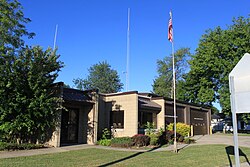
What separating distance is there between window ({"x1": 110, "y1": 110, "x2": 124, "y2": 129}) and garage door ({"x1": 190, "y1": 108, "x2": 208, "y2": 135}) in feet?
35.6

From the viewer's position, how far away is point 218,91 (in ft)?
115

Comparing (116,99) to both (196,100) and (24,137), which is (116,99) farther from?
(196,100)

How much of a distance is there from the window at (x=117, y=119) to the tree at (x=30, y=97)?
21.3ft

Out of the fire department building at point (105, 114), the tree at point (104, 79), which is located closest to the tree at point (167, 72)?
the tree at point (104, 79)

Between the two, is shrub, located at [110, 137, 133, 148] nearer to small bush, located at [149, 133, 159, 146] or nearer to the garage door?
small bush, located at [149, 133, 159, 146]

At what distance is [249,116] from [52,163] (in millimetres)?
28333

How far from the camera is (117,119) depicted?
21375 mm

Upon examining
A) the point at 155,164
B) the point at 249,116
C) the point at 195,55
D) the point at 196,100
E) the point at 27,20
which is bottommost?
the point at 155,164

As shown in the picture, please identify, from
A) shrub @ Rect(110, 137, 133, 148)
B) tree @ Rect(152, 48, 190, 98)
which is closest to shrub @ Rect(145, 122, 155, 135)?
shrub @ Rect(110, 137, 133, 148)

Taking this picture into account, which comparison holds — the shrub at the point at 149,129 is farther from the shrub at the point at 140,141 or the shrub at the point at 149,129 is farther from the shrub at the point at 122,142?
the shrub at the point at 122,142

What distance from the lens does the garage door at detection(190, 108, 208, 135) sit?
29031 mm

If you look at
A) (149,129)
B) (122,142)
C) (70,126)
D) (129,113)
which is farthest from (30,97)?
(149,129)

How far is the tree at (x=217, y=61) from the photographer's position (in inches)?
1313

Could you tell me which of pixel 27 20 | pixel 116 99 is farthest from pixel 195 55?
pixel 27 20
